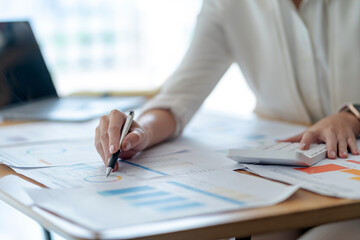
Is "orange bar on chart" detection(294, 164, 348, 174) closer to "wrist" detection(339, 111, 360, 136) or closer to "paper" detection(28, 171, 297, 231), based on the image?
"paper" detection(28, 171, 297, 231)

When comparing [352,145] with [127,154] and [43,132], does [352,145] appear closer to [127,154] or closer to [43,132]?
[127,154]

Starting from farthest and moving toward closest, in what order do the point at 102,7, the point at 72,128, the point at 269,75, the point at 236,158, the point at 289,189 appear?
the point at 102,7, the point at 269,75, the point at 72,128, the point at 236,158, the point at 289,189

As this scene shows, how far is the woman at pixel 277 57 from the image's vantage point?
1222mm

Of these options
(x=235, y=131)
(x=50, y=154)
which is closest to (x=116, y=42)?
(x=235, y=131)

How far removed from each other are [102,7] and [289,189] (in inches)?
116

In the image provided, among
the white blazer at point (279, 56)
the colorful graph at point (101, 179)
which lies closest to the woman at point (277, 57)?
the white blazer at point (279, 56)

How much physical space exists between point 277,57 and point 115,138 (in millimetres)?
628

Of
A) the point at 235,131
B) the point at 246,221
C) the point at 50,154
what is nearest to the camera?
the point at 246,221

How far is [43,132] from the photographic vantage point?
1.19 m

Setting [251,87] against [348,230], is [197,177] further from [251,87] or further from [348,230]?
[251,87]

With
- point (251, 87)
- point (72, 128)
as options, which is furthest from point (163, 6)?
point (72, 128)

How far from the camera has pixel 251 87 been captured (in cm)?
145

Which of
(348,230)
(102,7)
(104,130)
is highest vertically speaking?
(102,7)

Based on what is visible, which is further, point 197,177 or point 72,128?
point 72,128
